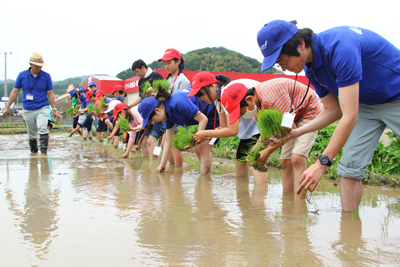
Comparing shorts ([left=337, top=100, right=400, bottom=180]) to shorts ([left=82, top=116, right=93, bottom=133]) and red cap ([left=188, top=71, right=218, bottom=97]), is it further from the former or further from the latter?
shorts ([left=82, top=116, right=93, bottom=133])

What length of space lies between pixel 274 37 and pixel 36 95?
632cm

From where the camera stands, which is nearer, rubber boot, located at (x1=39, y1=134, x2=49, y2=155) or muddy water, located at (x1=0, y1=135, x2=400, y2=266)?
muddy water, located at (x1=0, y1=135, x2=400, y2=266)

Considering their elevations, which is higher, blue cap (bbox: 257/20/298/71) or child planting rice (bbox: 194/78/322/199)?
blue cap (bbox: 257/20/298/71)

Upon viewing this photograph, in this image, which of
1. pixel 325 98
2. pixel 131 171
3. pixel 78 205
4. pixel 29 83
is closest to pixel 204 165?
pixel 131 171

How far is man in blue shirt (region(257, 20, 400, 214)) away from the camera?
2092mm

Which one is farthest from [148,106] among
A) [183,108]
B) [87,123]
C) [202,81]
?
[87,123]

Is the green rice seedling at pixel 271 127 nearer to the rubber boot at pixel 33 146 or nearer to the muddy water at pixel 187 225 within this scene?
the muddy water at pixel 187 225

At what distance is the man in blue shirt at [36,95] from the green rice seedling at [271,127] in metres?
5.61

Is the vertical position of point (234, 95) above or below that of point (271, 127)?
above

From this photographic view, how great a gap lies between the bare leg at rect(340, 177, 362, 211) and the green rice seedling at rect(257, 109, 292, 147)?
A: 1.94 feet

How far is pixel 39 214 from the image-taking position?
2.85m

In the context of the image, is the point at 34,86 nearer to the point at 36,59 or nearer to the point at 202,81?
the point at 36,59

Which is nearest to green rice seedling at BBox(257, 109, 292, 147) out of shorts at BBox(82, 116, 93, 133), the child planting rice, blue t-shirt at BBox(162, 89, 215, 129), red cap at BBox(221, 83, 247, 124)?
the child planting rice

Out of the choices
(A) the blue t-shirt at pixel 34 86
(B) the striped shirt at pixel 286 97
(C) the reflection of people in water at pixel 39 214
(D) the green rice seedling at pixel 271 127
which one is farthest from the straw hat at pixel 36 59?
(D) the green rice seedling at pixel 271 127
